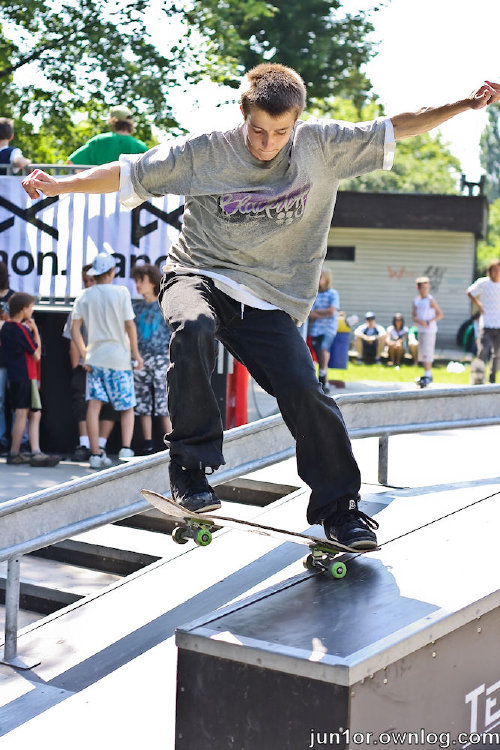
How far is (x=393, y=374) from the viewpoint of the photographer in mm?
21469

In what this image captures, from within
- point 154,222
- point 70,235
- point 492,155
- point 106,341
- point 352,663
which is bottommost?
point 352,663

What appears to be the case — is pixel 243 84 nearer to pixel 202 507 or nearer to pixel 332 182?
pixel 332 182

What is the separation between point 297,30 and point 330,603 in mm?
27541

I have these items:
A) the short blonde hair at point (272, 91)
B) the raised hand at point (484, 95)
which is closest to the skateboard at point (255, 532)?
the short blonde hair at point (272, 91)

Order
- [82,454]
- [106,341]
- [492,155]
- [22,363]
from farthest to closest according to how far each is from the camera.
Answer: [492,155], [82,454], [22,363], [106,341]

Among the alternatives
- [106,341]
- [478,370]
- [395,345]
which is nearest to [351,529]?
[106,341]

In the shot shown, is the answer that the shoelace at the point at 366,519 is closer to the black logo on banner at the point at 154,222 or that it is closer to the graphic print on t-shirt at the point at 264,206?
the graphic print on t-shirt at the point at 264,206

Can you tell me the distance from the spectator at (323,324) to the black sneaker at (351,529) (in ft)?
31.3

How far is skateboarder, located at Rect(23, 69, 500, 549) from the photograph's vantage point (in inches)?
154

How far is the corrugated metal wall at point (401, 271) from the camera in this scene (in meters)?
31.9

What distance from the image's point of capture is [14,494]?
24.9 feet

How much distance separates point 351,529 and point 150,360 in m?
5.46

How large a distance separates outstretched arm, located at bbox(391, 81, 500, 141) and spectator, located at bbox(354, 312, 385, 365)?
21299mm

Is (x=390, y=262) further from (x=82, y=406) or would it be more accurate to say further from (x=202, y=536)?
(x=202, y=536)
